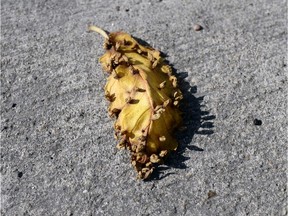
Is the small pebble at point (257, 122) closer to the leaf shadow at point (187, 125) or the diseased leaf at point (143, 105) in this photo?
the leaf shadow at point (187, 125)

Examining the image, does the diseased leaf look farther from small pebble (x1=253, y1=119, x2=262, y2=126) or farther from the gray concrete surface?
small pebble (x1=253, y1=119, x2=262, y2=126)

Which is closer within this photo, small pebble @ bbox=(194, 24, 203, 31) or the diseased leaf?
the diseased leaf

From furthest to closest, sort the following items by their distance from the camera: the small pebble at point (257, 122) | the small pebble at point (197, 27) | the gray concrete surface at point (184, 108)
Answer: the small pebble at point (197, 27), the small pebble at point (257, 122), the gray concrete surface at point (184, 108)

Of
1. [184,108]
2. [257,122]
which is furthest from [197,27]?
[257,122]

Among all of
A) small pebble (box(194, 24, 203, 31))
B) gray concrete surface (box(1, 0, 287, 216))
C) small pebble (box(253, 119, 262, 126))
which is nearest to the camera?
gray concrete surface (box(1, 0, 287, 216))

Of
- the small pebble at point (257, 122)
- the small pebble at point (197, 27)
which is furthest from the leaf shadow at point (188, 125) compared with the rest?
the small pebble at point (197, 27)

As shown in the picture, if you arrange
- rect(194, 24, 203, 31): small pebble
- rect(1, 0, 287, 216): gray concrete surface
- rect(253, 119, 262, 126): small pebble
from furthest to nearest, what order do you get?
rect(194, 24, 203, 31): small pebble, rect(253, 119, 262, 126): small pebble, rect(1, 0, 287, 216): gray concrete surface

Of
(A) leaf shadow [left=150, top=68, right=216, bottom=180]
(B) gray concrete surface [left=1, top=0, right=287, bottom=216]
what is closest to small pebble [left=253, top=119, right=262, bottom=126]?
(B) gray concrete surface [left=1, top=0, right=287, bottom=216]

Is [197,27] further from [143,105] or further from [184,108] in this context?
[143,105]
